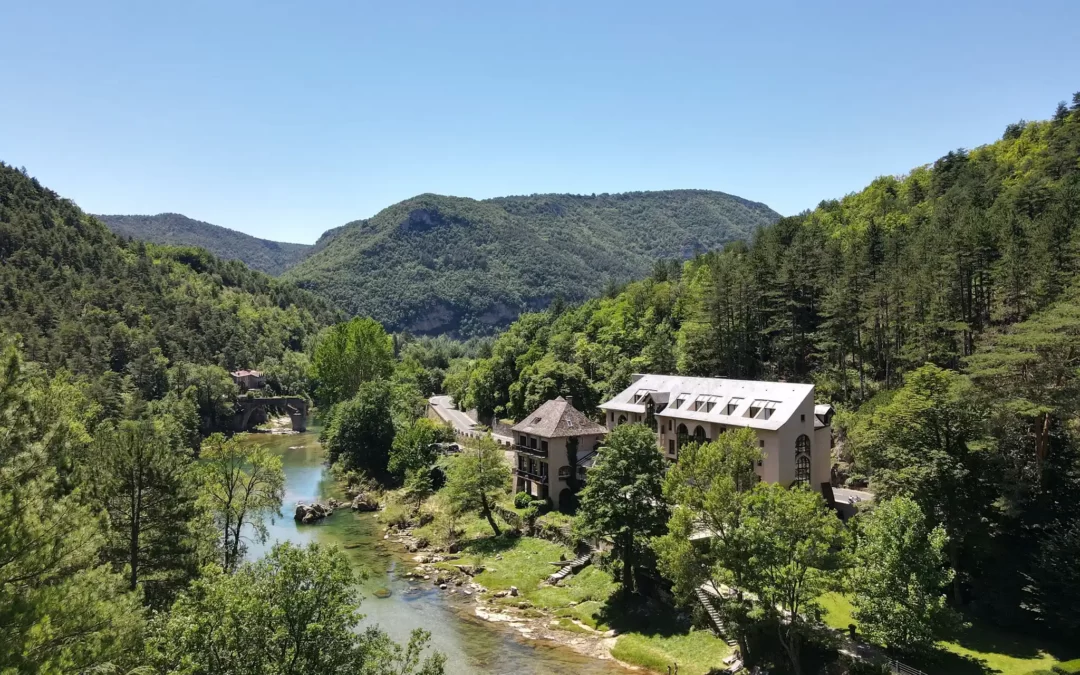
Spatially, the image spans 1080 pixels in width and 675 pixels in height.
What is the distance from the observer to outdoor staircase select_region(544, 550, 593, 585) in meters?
42.6

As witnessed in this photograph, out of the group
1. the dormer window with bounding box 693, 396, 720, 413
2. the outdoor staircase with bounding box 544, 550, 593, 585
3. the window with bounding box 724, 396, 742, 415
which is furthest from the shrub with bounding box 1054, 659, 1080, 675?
the outdoor staircase with bounding box 544, 550, 593, 585

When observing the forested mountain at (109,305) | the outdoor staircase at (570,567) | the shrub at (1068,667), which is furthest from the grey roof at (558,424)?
the forested mountain at (109,305)

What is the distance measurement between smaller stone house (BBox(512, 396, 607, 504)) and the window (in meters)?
12.2

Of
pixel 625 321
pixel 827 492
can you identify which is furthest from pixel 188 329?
pixel 827 492

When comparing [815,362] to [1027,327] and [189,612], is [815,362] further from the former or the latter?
[189,612]

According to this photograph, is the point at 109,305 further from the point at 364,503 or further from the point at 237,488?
the point at 237,488

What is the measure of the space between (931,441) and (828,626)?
38.7ft

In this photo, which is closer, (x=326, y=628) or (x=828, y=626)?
(x=326, y=628)

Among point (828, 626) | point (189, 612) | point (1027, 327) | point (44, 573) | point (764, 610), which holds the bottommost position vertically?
point (828, 626)

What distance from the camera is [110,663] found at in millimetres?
15250

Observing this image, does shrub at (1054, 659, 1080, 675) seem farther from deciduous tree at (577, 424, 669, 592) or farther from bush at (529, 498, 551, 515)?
bush at (529, 498, 551, 515)

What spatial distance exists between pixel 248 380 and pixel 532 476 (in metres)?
106

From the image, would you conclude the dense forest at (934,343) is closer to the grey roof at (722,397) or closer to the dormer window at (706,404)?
the grey roof at (722,397)

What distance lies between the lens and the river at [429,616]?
32.8m
